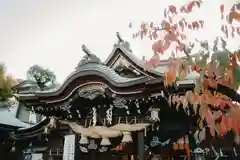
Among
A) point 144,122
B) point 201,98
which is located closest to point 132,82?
point 144,122

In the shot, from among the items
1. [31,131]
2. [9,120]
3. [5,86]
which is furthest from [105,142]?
[5,86]

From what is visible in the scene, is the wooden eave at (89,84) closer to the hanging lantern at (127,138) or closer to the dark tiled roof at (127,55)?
the hanging lantern at (127,138)

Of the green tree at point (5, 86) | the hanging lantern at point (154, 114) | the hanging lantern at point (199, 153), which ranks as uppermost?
the green tree at point (5, 86)

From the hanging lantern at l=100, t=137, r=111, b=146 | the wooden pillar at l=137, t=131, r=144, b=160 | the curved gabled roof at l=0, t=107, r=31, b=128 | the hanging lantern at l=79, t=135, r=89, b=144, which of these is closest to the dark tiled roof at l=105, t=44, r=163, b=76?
the wooden pillar at l=137, t=131, r=144, b=160

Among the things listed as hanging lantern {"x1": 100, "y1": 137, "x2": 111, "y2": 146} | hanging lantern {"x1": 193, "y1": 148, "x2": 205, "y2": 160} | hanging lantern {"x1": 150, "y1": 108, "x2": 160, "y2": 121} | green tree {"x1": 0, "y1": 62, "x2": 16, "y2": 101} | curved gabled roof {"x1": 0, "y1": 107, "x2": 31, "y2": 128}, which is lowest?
hanging lantern {"x1": 193, "y1": 148, "x2": 205, "y2": 160}

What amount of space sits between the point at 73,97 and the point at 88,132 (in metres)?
1.50

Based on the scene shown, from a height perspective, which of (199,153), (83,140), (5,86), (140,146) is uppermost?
(5,86)

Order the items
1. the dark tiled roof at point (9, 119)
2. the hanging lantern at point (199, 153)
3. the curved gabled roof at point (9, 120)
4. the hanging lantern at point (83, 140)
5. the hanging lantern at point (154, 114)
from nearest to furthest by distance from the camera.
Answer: the hanging lantern at point (154, 114)
the hanging lantern at point (199, 153)
the hanging lantern at point (83, 140)
the curved gabled roof at point (9, 120)
the dark tiled roof at point (9, 119)

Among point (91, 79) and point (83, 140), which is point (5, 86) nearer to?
point (83, 140)

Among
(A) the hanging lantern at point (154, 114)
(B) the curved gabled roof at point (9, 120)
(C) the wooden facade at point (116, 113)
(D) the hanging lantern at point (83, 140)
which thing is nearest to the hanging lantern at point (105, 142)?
(C) the wooden facade at point (116, 113)

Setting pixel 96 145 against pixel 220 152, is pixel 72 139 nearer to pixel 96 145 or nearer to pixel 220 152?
pixel 96 145

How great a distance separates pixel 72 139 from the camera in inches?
465

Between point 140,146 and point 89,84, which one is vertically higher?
point 89,84

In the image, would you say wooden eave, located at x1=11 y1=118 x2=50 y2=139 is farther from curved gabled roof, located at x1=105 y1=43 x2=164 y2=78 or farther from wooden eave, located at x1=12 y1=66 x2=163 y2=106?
curved gabled roof, located at x1=105 y1=43 x2=164 y2=78
